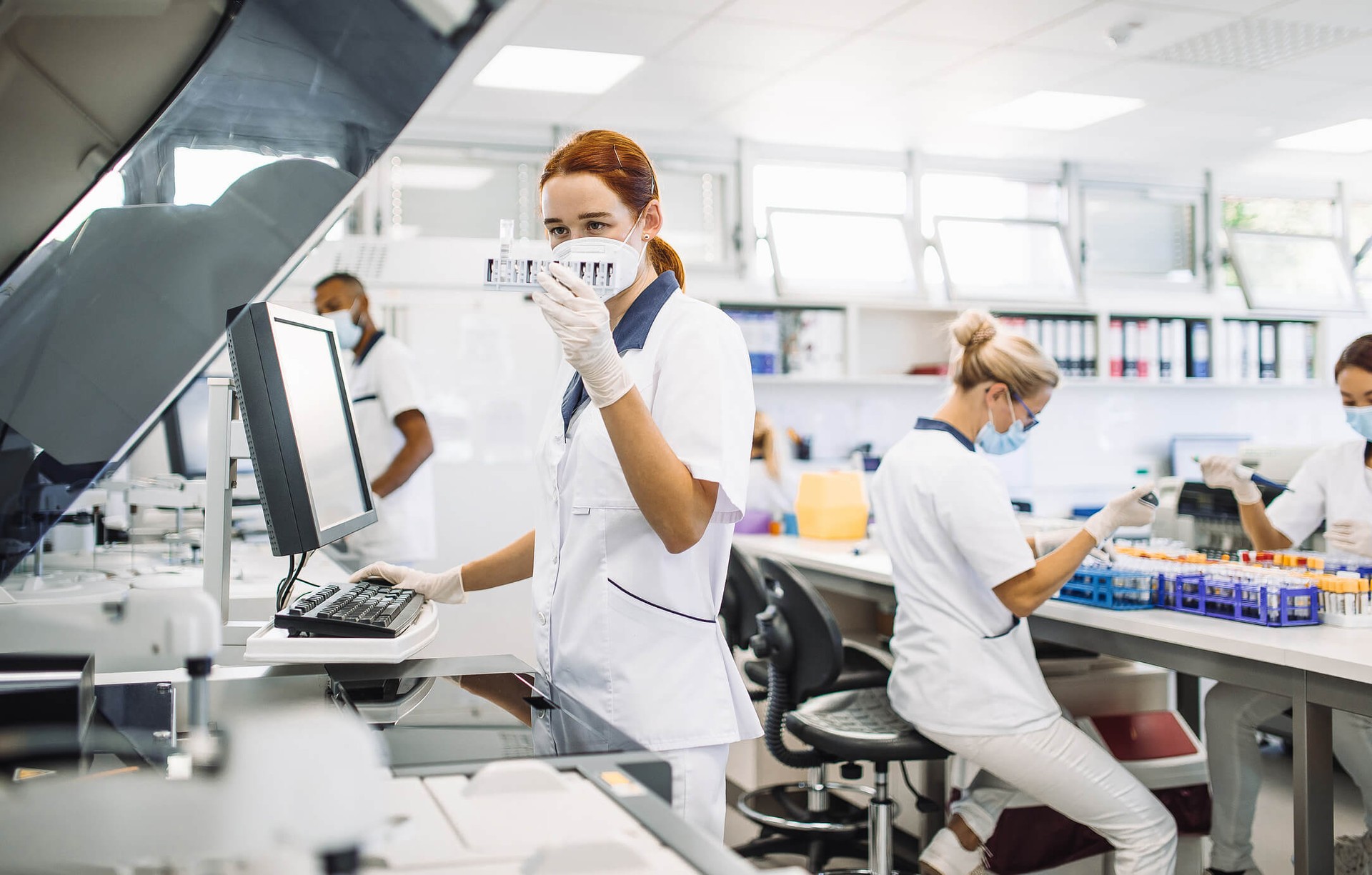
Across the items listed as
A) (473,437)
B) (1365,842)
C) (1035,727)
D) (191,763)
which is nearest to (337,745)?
(191,763)

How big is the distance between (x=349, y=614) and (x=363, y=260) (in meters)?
3.25

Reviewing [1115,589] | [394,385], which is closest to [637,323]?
[1115,589]

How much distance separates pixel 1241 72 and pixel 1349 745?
281 cm

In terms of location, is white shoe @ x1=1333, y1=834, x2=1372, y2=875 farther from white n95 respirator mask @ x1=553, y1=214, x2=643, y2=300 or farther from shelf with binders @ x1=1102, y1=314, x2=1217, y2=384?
shelf with binders @ x1=1102, y1=314, x2=1217, y2=384

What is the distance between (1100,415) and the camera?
5777 mm

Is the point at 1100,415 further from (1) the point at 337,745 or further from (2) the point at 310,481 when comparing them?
(1) the point at 337,745

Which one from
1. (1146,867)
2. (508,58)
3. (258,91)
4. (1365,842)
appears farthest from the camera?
(508,58)

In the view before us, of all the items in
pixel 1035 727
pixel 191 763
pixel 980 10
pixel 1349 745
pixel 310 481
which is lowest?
pixel 1349 745

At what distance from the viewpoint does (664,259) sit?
1.47 meters

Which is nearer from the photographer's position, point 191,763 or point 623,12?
point 191,763

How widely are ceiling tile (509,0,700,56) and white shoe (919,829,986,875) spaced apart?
8.44ft

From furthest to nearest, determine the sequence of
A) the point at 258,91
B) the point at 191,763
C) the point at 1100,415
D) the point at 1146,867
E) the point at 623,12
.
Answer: the point at 1100,415 → the point at 623,12 → the point at 1146,867 → the point at 258,91 → the point at 191,763

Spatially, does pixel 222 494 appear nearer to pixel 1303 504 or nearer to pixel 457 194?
pixel 1303 504

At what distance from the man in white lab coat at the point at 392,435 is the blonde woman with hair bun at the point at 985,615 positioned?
1.28 m
